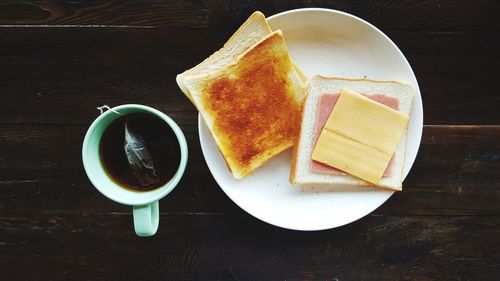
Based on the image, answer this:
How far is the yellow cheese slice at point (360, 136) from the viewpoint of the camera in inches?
43.5

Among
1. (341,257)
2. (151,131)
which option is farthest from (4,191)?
(341,257)

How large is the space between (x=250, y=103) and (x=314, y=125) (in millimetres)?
156

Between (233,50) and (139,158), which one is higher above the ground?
(233,50)

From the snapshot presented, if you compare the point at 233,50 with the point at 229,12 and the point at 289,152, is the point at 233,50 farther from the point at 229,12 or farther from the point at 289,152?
the point at 289,152

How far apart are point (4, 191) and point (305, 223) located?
2.54ft

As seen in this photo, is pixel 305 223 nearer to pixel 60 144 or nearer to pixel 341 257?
pixel 341 257

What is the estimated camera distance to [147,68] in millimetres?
1225

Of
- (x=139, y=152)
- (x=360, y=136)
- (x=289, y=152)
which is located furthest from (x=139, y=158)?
(x=360, y=136)

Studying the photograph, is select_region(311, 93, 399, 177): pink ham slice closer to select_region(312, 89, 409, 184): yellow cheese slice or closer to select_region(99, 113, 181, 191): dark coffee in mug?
select_region(312, 89, 409, 184): yellow cheese slice

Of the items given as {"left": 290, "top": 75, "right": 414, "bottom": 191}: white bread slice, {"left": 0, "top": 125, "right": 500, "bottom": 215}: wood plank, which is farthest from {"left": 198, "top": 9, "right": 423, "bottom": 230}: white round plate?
{"left": 0, "top": 125, "right": 500, "bottom": 215}: wood plank

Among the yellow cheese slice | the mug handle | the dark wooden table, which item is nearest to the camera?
the mug handle

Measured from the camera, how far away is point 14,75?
1.25m

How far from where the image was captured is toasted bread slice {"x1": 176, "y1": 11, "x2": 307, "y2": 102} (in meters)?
1.12

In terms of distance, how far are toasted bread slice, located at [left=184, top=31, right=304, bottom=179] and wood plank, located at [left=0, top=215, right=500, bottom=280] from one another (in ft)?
0.76
